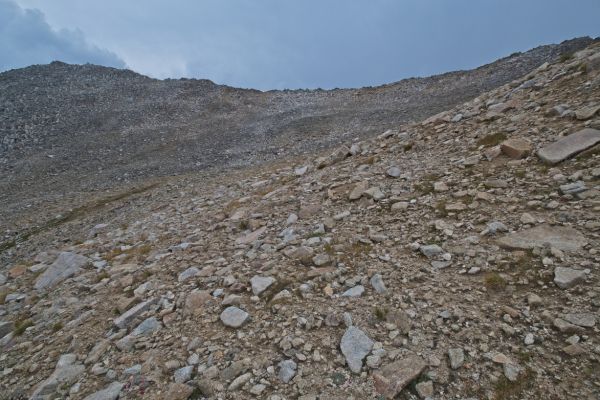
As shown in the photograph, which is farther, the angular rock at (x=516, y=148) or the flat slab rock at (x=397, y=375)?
the angular rock at (x=516, y=148)

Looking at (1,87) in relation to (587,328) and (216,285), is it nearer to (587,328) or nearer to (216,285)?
(216,285)

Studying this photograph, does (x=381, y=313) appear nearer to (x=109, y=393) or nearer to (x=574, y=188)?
(x=109, y=393)

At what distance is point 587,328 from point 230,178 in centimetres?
1221

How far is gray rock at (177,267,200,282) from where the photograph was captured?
6.44 meters

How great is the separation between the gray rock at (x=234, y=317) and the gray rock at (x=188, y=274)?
1579 mm

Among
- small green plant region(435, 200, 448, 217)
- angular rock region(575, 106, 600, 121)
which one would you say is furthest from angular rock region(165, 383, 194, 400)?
angular rock region(575, 106, 600, 121)

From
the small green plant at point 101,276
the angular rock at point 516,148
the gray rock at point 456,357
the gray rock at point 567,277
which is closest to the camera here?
the gray rock at point 456,357

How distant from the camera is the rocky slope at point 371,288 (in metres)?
3.80

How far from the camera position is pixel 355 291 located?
16.5ft

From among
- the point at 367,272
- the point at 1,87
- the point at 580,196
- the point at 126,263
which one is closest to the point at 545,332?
the point at 367,272

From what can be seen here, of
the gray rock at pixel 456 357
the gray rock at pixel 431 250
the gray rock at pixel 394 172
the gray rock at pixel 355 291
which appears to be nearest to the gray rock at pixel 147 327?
the gray rock at pixel 355 291

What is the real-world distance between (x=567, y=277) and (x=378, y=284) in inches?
89.5

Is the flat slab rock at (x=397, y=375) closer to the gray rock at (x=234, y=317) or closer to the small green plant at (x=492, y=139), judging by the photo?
the gray rock at (x=234, y=317)

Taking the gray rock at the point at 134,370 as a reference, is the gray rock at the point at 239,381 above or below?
above
